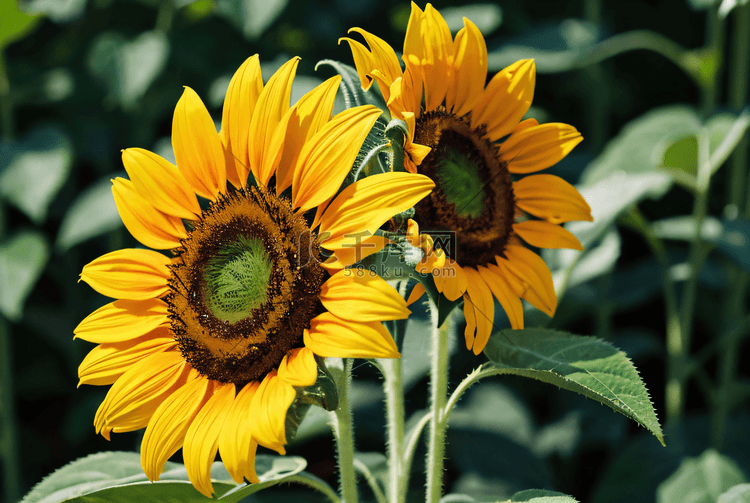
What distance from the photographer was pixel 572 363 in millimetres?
558

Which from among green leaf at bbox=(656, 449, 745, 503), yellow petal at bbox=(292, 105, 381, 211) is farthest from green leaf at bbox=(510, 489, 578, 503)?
green leaf at bbox=(656, 449, 745, 503)

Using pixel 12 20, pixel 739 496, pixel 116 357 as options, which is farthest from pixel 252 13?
pixel 739 496

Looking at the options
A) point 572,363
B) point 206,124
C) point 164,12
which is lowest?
point 572,363

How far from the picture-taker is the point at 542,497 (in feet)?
1.83

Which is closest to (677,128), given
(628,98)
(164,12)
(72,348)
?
(628,98)

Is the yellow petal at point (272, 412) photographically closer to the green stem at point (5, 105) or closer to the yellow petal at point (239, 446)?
the yellow petal at point (239, 446)

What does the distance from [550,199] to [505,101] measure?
10 centimetres

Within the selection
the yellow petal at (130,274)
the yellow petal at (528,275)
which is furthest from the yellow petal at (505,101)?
the yellow petal at (130,274)

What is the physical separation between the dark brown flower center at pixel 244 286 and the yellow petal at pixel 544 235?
21cm

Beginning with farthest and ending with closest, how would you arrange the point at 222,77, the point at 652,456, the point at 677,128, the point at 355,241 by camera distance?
the point at 222,77
the point at 677,128
the point at 652,456
the point at 355,241

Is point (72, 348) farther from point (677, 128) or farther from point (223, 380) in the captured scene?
point (677, 128)

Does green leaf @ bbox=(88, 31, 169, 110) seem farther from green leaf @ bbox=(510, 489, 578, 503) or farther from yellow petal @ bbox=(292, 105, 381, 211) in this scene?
green leaf @ bbox=(510, 489, 578, 503)

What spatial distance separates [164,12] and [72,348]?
2.70ft

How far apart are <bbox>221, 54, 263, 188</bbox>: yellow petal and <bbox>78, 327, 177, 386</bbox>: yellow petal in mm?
174
